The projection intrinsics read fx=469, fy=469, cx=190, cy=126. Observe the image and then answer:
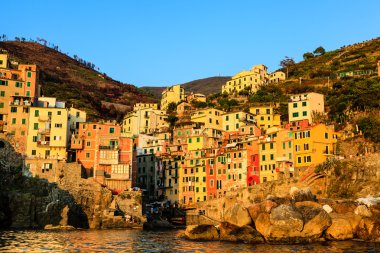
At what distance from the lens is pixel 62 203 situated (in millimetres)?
71688

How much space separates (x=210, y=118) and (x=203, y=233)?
57.4m

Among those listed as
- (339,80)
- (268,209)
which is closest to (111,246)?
(268,209)

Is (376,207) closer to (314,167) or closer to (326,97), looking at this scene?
(314,167)

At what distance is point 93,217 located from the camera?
73.8 m

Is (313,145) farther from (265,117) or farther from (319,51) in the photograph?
(319,51)

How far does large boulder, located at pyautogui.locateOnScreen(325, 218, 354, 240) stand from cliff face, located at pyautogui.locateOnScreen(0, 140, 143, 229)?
37.5m

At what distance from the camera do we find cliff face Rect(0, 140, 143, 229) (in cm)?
6838

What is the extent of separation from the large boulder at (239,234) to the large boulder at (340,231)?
645 cm

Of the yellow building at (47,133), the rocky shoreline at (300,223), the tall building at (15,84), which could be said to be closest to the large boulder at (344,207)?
the rocky shoreline at (300,223)

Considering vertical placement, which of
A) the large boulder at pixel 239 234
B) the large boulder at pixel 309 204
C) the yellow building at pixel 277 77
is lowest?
the large boulder at pixel 239 234

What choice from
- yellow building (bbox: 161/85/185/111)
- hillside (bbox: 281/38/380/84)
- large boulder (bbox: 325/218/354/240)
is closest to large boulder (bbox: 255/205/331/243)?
large boulder (bbox: 325/218/354/240)

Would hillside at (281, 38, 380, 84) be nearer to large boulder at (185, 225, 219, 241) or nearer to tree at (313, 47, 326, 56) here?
tree at (313, 47, 326, 56)

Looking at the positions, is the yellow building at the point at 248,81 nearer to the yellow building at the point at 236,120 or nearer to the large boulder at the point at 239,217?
the yellow building at the point at 236,120

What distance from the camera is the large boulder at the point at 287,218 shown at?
4359 centimetres
